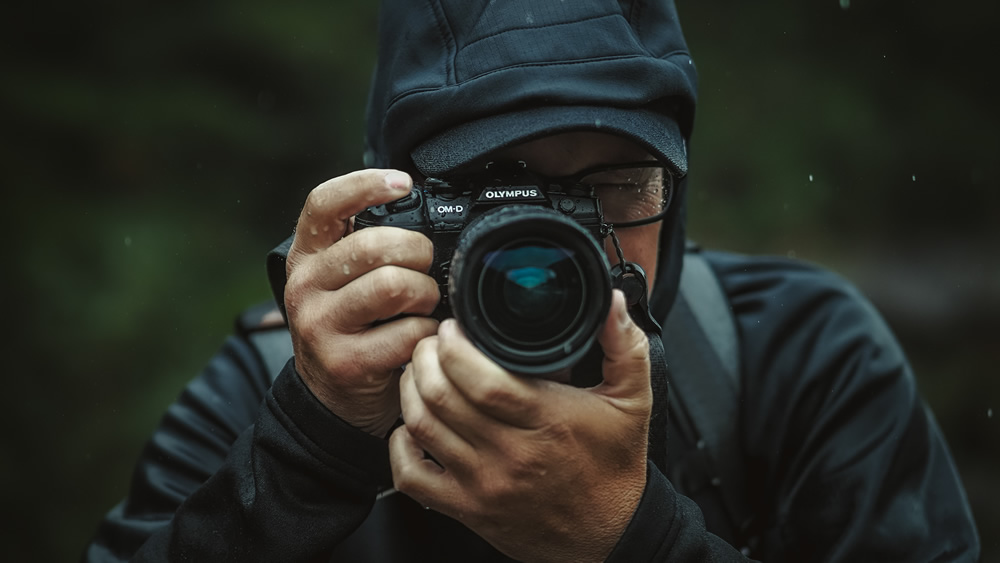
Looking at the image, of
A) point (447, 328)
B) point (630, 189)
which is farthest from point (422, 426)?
point (630, 189)

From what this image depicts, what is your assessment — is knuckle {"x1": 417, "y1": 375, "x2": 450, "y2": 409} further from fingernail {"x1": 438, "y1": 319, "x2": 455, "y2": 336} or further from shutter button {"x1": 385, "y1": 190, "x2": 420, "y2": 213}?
shutter button {"x1": 385, "y1": 190, "x2": 420, "y2": 213}

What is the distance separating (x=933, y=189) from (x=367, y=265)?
9.87ft

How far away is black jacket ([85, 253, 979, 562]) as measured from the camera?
3.42 ft

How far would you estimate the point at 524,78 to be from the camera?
1140 mm

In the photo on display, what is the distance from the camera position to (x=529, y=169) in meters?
1.14

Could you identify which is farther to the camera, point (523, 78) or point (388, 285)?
point (523, 78)

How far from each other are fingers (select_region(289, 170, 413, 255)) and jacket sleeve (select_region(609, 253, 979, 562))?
775 mm

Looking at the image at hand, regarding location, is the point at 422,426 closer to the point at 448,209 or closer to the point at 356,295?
the point at 356,295

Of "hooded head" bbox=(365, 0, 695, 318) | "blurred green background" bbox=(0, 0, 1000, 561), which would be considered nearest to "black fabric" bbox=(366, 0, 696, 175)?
"hooded head" bbox=(365, 0, 695, 318)

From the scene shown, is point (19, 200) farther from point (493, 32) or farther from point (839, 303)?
point (839, 303)

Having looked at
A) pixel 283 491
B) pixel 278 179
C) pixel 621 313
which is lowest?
pixel 278 179

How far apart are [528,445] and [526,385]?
0.08 metres

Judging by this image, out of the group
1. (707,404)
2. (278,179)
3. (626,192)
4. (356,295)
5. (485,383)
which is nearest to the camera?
(485,383)

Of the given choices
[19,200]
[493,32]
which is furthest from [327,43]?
[493,32]
